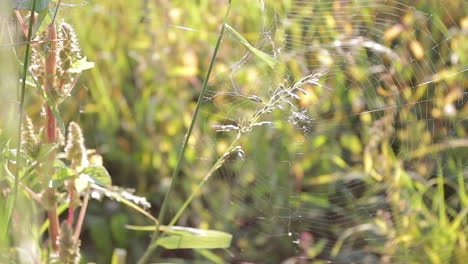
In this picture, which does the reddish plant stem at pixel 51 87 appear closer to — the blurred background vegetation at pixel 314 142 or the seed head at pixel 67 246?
the seed head at pixel 67 246

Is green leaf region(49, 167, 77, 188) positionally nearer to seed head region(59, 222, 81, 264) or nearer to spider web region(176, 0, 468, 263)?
seed head region(59, 222, 81, 264)

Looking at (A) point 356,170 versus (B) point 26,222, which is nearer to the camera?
(B) point 26,222

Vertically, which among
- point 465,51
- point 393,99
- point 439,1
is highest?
point 439,1

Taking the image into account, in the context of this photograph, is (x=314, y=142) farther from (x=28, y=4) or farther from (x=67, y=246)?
(x=28, y=4)

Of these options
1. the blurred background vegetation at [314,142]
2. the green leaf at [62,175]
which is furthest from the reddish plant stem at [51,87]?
the blurred background vegetation at [314,142]

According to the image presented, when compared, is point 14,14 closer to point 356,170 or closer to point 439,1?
point 356,170

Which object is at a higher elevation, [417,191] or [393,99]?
[393,99]

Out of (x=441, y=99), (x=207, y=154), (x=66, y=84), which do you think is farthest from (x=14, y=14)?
(x=441, y=99)
